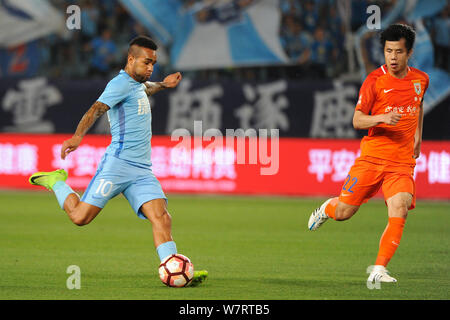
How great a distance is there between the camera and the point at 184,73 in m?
19.4

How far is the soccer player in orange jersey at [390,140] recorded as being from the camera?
702cm

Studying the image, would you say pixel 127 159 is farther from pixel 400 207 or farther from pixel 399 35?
pixel 399 35

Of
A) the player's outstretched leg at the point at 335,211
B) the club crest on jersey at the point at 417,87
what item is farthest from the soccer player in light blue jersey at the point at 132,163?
the club crest on jersey at the point at 417,87

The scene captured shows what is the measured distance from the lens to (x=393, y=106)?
7230mm

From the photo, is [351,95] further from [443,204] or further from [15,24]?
[15,24]

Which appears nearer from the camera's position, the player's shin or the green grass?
the green grass

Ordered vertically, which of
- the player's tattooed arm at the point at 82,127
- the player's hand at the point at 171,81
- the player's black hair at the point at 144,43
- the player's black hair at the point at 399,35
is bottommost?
the player's tattooed arm at the point at 82,127

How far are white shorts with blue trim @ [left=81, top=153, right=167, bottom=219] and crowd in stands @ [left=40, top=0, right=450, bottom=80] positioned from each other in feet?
39.0

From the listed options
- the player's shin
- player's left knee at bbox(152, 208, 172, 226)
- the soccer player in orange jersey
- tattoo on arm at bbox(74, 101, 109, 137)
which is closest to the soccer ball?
player's left knee at bbox(152, 208, 172, 226)

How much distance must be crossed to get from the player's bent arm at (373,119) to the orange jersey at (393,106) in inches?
5.4

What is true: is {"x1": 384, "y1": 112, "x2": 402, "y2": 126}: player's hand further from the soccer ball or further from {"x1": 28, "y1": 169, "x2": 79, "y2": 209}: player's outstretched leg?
{"x1": 28, "y1": 169, "x2": 79, "y2": 209}: player's outstretched leg

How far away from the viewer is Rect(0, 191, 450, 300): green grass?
663cm

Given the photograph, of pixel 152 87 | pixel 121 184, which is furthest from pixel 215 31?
pixel 121 184

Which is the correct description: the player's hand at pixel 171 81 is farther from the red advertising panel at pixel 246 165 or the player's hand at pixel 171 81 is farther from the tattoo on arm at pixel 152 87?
the red advertising panel at pixel 246 165
